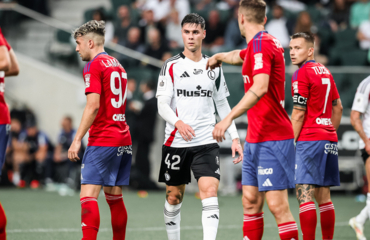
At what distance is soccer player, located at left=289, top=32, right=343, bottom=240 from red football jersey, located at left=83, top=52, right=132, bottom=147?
1.96 m

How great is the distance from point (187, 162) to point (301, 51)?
1.85 meters

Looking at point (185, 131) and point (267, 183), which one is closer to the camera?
point (267, 183)

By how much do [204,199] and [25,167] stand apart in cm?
1013

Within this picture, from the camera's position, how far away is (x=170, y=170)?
5.44m

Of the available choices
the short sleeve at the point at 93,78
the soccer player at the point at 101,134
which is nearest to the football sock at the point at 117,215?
the soccer player at the point at 101,134

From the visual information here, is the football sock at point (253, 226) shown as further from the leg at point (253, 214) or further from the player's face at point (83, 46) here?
the player's face at point (83, 46)

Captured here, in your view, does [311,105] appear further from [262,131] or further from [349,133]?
[349,133]

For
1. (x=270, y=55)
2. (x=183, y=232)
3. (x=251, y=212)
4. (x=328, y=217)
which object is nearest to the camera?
(x=270, y=55)

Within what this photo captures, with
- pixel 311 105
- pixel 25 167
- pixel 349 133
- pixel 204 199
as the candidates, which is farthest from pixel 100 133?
pixel 25 167

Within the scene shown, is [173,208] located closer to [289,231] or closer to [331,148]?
[289,231]

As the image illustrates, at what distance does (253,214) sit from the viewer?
178 inches

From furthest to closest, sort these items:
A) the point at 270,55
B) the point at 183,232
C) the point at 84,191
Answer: the point at 183,232 < the point at 84,191 < the point at 270,55

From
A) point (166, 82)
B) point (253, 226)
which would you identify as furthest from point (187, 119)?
point (253, 226)

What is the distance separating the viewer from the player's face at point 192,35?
5.50m
